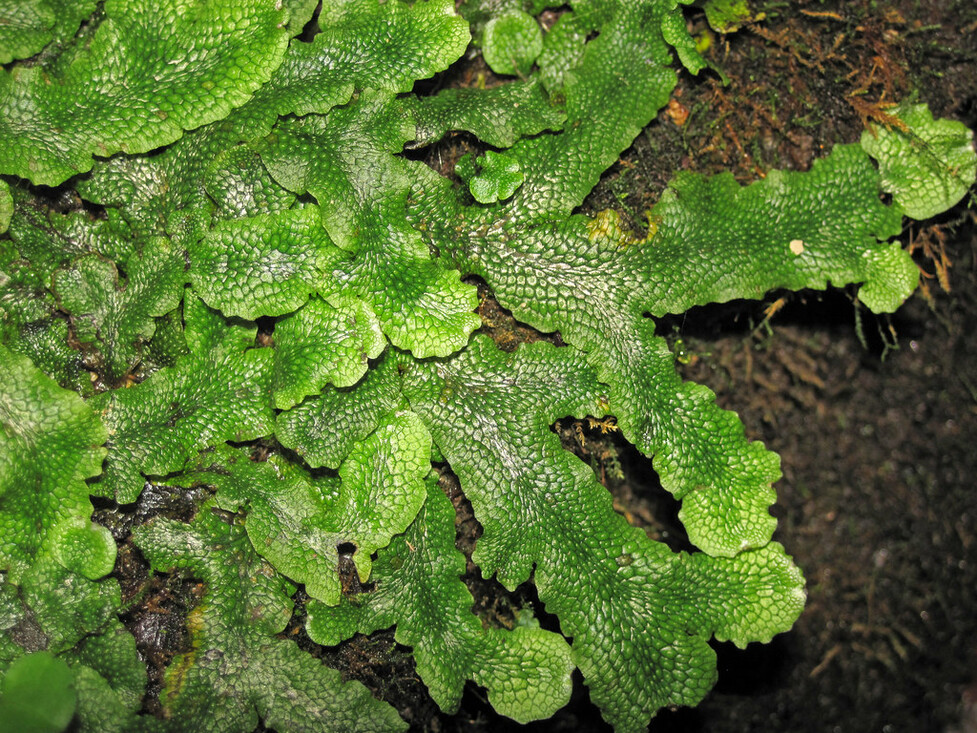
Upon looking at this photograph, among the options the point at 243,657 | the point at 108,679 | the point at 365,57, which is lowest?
the point at 243,657

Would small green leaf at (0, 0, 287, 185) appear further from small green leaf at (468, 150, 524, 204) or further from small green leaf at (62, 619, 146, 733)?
small green leaf at (62, 619, 146, 733)

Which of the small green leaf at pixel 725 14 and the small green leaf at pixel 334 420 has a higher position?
the small green leaf at pixel 725 14

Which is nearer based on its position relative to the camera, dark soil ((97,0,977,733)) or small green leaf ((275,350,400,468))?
small green leaf ((275,350,400,468))

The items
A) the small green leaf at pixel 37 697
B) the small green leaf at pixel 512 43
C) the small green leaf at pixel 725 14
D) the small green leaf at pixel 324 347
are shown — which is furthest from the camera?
the small green leaf at pixel 725 14

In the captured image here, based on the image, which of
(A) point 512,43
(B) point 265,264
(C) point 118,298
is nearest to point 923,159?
(A) point 512,43

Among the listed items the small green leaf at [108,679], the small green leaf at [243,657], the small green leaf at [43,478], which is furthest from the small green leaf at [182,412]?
the small green leaf at [108,679]

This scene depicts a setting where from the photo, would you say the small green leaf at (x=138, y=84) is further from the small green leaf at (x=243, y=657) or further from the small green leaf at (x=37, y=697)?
the small green leaf at (x=37, y=697)

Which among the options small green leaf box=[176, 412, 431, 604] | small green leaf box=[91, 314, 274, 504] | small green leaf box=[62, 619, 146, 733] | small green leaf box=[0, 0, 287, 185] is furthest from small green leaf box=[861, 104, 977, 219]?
small green leaf box=[62, 619, 146, 733]

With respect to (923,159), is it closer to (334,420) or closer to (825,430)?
(825,430)

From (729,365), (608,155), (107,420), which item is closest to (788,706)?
(729,365)
